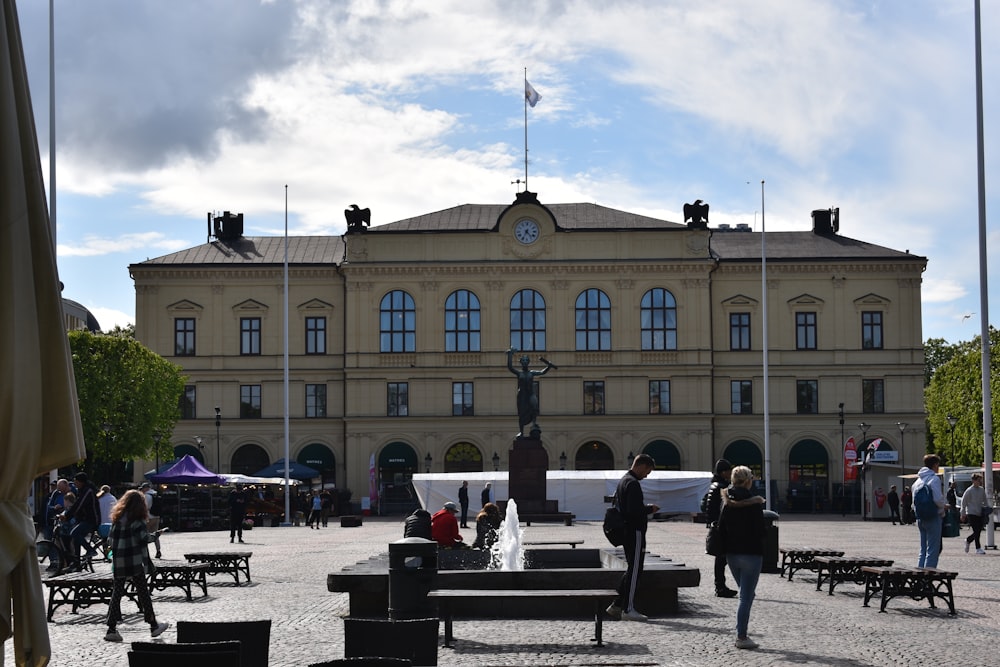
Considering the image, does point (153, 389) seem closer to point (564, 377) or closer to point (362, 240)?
point (362, 240)

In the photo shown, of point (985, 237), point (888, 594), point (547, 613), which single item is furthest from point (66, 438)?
point (985, 237)

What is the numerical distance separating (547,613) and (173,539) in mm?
26204

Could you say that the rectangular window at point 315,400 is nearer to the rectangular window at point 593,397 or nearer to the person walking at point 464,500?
the rectangular window at point 593,397

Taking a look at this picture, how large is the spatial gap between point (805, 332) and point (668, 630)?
57789mm

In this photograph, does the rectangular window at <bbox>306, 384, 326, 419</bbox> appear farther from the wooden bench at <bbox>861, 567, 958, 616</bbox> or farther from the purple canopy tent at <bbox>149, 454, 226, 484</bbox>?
the wooden bench at <bbox>861, 567, 958, 616</bbox>

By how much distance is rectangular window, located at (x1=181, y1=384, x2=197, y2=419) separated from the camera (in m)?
70.0

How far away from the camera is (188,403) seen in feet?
230

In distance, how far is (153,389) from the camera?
198 feet

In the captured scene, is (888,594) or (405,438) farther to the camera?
(405,438)

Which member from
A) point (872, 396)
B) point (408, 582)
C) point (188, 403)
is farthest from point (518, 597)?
point (872, 396)

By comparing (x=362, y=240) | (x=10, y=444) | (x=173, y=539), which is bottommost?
(x=173, y=539)

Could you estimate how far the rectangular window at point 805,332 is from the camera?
230 ft

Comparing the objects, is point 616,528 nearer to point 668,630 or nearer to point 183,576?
point 668,630

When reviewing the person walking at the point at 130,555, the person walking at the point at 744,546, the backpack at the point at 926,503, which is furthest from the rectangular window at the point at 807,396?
the person walking at the point at 130,555
